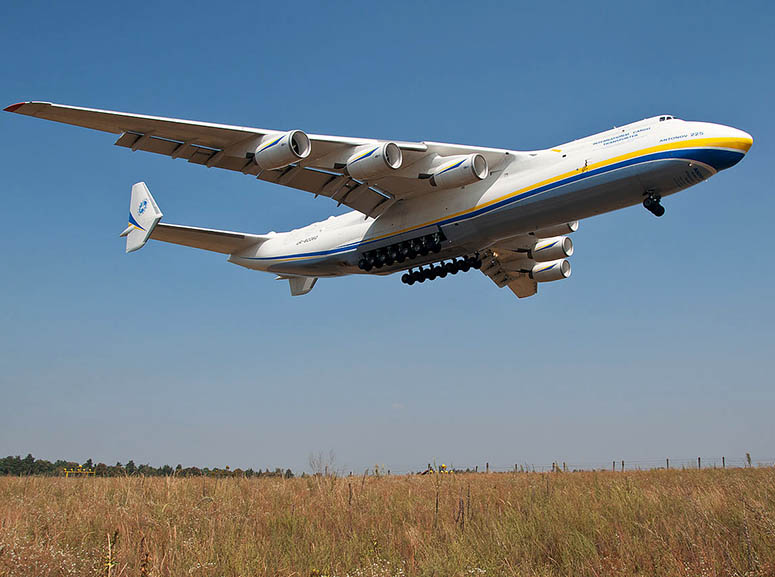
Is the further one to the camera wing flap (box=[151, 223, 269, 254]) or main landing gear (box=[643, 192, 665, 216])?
wing flap (box=[151, 223, 269, 254])

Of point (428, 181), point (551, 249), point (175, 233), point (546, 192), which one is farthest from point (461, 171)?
point (175, 233)

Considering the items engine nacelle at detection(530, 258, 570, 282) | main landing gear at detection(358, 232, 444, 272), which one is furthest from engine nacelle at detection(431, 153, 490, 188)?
engine nacelle at detection(530, 258, 570, 282)

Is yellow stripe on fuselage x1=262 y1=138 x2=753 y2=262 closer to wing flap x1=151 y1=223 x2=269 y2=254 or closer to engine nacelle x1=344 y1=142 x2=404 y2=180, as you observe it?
engine nacelle x1=344 y1=142 x2=404 y2=180

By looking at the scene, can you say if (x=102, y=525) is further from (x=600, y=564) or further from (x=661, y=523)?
(x=661, y=523)

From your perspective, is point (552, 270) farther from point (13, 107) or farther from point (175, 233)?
point (13, 107)

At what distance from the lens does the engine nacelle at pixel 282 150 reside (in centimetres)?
1070

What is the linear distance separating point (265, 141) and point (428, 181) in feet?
11.0

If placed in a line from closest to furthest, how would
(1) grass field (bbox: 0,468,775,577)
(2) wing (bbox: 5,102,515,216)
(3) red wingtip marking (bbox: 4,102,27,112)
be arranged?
(1) grass field (bbox: 0,468,775,577) → (3) red wingtip marking (bbox: 4,102,27,112) → (2) wing (bbox: 5,102,515,216)

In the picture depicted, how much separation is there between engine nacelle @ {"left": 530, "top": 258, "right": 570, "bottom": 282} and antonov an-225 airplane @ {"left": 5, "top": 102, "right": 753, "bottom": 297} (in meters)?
0.04

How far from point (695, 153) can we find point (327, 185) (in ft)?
22.2

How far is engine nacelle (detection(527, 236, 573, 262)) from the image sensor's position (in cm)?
1455

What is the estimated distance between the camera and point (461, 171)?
1161cm

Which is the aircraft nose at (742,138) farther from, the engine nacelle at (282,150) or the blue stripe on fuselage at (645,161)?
the engine nacelle at (282,150)

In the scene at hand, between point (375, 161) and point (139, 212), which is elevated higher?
point (139, 212)
